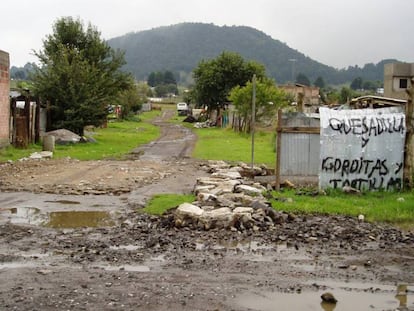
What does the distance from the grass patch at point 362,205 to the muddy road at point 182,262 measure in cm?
50

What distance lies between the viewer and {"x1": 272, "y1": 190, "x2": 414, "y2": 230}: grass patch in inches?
418

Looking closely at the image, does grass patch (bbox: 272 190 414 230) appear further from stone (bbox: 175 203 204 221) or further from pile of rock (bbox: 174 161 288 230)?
stone (bbox: 175 203 204 221)

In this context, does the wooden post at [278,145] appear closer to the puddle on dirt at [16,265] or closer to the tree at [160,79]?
the puddle on dirt at [16,265]

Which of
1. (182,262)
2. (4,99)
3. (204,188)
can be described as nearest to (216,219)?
(182,262)

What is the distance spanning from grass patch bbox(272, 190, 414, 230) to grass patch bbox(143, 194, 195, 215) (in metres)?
1.95

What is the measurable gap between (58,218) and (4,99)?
1394 cm

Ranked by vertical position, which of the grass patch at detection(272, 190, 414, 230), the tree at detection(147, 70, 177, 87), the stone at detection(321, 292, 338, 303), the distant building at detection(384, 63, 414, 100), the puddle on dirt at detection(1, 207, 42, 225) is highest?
the tree at detection(147, 70, 177, 87)

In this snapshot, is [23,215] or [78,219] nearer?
[78,219]

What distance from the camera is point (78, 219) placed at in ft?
34.1

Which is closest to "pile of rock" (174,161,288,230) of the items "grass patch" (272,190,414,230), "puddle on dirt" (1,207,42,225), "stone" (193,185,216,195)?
"stone" (193,185,216,195)

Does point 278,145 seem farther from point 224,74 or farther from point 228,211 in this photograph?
point 224,74

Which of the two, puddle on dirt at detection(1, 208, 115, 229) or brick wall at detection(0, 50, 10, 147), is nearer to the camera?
puddle on dirt at detection(1, 208, 115, 229)

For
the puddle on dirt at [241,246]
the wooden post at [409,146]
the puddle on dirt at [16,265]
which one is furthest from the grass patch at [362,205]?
the puddle on dirt at [16,265]

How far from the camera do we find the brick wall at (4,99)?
22.5 meters
